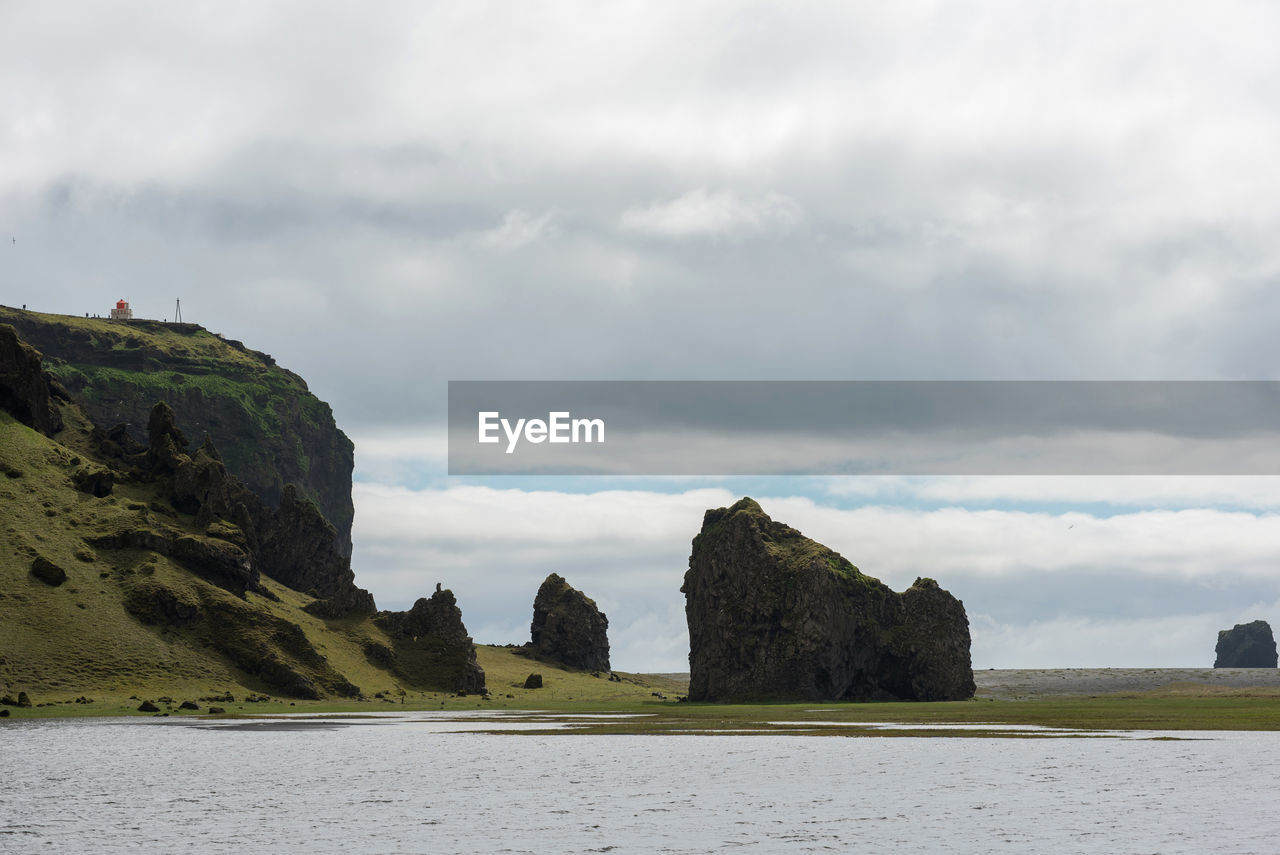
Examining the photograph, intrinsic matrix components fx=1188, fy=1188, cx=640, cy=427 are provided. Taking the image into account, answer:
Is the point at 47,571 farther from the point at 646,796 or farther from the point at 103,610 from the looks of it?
the point at 646,796

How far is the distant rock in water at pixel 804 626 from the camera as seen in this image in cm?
17350

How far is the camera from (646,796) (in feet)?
171

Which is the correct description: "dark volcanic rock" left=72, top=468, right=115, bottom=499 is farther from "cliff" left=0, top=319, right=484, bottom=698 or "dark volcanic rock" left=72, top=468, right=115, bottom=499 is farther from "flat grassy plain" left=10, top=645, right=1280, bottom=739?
"flat grassy plain" left=10, top=645, right=1280, bottom=739

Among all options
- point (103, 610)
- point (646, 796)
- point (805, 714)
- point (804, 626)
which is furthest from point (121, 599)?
point (646, 796)

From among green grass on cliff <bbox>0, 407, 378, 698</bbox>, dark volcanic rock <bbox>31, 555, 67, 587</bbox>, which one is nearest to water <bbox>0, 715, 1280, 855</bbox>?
green grass on cliff <bbox>0, 407, 378, 698</bbox>

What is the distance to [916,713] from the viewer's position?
13162cm

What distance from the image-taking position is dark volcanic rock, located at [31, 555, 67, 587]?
159875mm

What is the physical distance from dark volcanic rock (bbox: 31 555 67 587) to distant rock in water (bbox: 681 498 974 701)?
304 feet

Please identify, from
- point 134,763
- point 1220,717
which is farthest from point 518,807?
point 1220,717

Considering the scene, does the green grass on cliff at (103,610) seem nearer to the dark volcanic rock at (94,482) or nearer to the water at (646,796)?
the dark volcanic rock at (94,482)

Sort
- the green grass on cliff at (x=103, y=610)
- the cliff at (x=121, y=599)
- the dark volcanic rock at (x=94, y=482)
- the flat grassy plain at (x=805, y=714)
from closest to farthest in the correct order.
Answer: the flat grassy plain at (x=805, y=714) → the green grass on cliff at (x=103, y=610) → the cliff at (x=121, y=599) → the dark volcanic rock at (x=94, y=482)

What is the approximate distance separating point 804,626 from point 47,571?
105 metres

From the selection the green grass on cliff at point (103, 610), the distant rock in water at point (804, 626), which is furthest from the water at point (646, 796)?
the distant rock in water at point (804, 626)

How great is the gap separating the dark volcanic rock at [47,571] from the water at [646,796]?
270 ft
